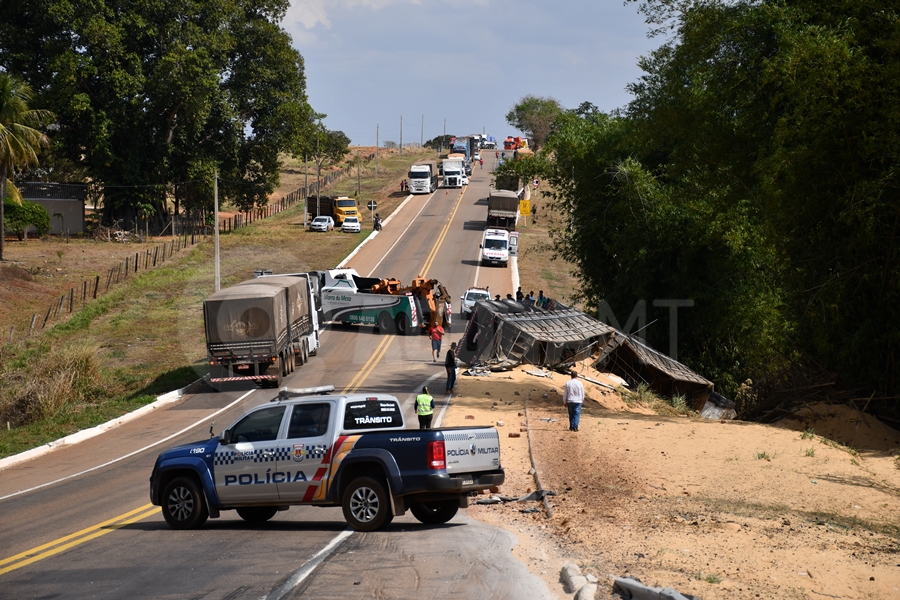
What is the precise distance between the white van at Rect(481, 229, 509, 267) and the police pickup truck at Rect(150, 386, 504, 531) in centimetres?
4535

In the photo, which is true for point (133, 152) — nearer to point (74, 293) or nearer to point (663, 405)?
point (74, 293)

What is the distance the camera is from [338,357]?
3372 cm

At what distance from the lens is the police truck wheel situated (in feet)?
125

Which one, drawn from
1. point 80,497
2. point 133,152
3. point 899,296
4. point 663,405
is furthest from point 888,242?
point 133,152

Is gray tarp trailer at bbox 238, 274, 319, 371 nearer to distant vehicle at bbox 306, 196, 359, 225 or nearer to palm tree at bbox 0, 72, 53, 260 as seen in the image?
palm tree at bbox 0, 72, 53, 260

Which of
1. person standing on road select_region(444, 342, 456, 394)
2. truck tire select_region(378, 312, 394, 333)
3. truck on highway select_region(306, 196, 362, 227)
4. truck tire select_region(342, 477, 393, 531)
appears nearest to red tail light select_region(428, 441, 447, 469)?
truck tire select_region(342, 477, 393, 531)

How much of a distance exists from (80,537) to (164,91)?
53.3 metres

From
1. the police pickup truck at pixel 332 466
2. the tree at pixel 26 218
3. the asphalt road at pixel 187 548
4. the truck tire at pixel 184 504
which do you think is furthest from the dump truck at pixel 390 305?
the tree at pixel 26 218

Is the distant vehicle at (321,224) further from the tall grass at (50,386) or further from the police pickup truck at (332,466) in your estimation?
the police pickup truck at (332,466)

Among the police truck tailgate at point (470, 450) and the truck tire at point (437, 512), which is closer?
the police truck tailgate at point (470, 450)

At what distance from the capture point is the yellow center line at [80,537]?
35.1ft

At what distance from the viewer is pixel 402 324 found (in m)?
38.3

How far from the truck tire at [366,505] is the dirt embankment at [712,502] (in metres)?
1.82

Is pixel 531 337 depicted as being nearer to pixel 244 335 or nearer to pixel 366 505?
pixel 244 335
